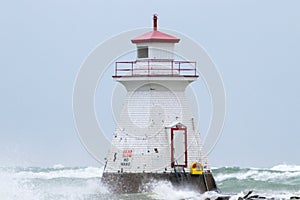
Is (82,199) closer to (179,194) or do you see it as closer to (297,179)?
(179,194)

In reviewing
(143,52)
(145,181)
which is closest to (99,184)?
(145,181)

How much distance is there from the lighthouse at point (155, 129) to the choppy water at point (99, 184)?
377 mm

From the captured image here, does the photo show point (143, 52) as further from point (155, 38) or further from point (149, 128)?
point (149, 128)

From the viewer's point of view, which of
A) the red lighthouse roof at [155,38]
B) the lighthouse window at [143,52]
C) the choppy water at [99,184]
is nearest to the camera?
the choppy water at [99,184]

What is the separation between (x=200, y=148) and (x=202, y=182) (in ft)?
2.72

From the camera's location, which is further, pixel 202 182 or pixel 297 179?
pixel 297 179

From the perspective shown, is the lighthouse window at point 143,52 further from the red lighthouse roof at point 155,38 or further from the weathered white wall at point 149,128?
the weathered white wall at point 149,128

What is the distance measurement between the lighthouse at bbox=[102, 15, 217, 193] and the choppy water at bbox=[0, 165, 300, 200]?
1.24ft

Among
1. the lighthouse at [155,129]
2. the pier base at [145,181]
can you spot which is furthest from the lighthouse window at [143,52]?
the pier base at [145,181]

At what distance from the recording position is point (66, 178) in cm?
4159

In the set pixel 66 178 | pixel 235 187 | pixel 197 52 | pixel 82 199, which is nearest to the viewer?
pixel 82 199

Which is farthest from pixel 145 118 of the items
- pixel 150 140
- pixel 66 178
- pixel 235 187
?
pixel 66 178

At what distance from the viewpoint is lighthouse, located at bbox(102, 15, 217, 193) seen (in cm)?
3103

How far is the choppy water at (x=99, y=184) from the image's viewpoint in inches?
1196
